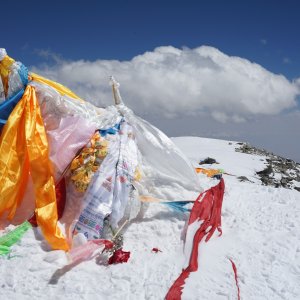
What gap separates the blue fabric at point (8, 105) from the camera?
5.67m

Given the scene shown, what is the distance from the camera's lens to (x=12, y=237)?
459 centimetres

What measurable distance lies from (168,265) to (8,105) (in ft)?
10.9

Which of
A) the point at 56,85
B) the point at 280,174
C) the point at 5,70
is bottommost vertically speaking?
the point at 5,70

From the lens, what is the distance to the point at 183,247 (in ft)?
15.5

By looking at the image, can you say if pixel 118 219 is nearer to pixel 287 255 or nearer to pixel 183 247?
pixel 183 247

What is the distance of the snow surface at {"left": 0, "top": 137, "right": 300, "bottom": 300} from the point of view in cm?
386

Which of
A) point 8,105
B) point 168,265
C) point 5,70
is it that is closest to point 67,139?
point 8,105

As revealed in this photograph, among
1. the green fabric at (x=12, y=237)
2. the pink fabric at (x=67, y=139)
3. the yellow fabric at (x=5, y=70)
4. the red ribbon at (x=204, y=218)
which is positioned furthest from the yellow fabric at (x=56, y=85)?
the red ribbon at (x=204, y=218)

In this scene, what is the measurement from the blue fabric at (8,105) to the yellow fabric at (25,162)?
14 cm

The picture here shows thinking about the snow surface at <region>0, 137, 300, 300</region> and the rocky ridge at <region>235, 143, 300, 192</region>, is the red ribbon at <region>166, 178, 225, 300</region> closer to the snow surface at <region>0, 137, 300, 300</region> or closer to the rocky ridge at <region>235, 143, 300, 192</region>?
the snow surface at <region>0, 137, 300, 300</region>

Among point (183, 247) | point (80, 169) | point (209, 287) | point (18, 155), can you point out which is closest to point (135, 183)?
point (80, 169)

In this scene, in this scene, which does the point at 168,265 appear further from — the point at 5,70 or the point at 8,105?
the point at 5,70

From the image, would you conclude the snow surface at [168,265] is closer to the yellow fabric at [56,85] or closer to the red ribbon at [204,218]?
the red ribbon at [204,218]

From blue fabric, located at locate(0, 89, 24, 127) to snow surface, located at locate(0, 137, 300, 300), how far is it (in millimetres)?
1766
